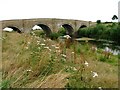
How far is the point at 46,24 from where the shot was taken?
35.6m

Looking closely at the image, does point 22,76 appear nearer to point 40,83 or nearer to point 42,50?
point 40,83

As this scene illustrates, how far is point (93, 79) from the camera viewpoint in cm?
409

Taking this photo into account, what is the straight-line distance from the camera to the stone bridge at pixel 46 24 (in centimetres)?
3149

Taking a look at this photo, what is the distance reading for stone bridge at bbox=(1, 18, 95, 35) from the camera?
31487 mm

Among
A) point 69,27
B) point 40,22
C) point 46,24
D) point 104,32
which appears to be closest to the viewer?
point 104,32

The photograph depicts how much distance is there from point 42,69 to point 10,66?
43cm

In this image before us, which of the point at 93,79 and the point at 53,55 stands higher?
the point at 53,55

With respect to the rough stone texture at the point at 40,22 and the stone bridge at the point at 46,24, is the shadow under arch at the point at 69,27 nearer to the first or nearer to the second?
the stone bridge at the point at 46,24

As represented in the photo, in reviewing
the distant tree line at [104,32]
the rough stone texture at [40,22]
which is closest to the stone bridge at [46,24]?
the rough stone texture at [40,22]

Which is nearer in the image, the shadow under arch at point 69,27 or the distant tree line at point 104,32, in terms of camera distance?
the distant tree line at point 104,32

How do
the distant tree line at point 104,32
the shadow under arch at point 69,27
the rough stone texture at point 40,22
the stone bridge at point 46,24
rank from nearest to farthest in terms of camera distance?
1. the distant tree line at point 104,32
2. the rough stone texture at point 40,22
3. the stone bridge at point 46,24
4. the shadow under arch at point 69,27

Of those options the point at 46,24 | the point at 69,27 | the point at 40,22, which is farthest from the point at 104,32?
the point at 69,27

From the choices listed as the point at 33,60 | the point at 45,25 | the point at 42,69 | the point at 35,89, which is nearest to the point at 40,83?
the point at 35,89

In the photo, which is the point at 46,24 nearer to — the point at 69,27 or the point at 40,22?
the point at 40,22
